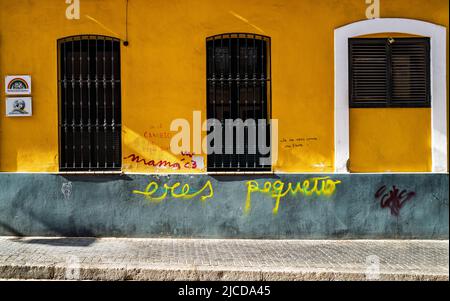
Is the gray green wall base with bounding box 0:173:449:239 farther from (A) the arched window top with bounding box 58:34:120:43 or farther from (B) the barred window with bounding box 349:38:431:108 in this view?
(A) the arched window top with bounding box 58:34:120:43

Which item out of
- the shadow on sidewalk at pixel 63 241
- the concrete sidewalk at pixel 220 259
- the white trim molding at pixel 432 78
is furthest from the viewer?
the white trim molding at pixel 432 78

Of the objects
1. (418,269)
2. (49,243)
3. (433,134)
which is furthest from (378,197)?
(49,243)

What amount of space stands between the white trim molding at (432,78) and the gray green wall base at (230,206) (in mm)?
419

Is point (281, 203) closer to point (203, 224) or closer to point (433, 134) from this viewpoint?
point (203, 224)

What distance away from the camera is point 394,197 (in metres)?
8.05

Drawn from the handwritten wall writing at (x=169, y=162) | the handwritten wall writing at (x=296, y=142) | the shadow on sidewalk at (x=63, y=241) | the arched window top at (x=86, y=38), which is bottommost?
the shadow on sidewalk at (x=63, y=241)

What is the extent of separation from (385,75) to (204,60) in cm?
286

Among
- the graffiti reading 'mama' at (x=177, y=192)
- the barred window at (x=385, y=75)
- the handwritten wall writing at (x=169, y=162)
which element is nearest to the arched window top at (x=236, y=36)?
the barred window at (x=385, y=75)

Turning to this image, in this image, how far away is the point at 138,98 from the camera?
8.04m

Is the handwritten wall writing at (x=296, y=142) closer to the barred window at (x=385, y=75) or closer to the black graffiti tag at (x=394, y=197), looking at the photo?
the barred window at (x=385, y=75)

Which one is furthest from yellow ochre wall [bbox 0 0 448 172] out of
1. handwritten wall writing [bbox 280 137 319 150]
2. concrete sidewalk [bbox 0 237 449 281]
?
concrete sidewalk [bbox 0 237 449 281]

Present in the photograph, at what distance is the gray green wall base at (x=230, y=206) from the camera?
8.04 meters

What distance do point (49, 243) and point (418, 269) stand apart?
5170mm

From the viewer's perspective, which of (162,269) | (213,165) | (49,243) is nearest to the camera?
(162,269)
